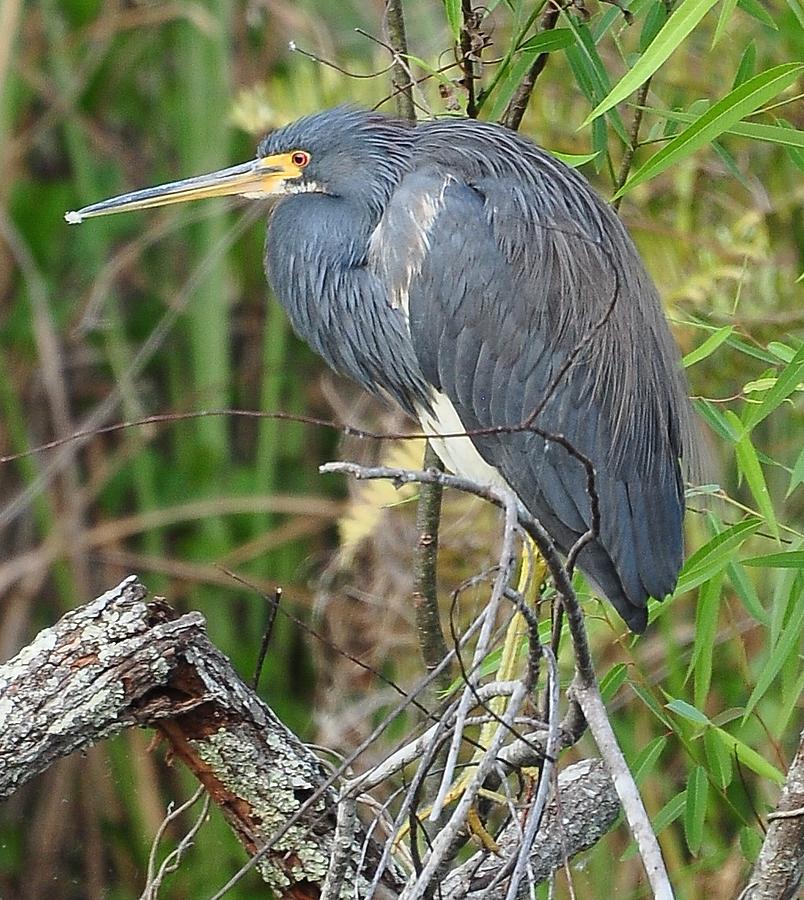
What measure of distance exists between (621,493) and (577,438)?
0.10 metres

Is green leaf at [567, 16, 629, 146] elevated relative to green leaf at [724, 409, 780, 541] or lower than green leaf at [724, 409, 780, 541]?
elevated

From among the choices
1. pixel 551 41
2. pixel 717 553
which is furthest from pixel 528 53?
pixel 717 553

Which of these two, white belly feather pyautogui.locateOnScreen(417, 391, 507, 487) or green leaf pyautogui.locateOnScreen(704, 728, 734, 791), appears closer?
green leaf pyautogui.locateOnScreen(704, 728, 734, 791)

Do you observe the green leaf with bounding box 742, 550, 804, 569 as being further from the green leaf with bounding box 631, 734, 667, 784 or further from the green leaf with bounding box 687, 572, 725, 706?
the green leaf with bounding box 631, 734, 667, 784

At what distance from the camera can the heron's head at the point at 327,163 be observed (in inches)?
76.5

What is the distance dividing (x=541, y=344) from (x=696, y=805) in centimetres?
64

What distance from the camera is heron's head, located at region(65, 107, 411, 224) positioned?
194 cm

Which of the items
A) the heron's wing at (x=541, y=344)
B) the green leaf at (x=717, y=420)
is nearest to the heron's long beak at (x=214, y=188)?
the heron's wing at (x=541, y=344)

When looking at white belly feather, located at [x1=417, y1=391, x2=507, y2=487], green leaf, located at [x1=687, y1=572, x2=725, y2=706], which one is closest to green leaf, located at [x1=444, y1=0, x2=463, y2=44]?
white belly feather, located at [x1=417, y1=391, x2=507, y2=487]

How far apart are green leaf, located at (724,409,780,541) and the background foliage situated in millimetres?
903

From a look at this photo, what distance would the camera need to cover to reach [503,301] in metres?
1.88

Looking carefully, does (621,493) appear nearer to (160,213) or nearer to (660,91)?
(660,91)

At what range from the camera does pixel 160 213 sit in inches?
128

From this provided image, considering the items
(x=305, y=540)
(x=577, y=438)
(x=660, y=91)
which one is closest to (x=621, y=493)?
(x=577, y=438)
